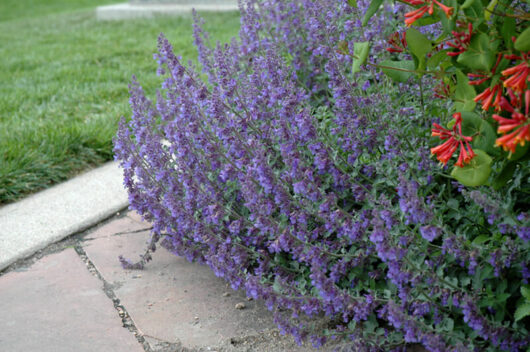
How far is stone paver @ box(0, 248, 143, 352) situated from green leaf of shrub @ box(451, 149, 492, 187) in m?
1.25

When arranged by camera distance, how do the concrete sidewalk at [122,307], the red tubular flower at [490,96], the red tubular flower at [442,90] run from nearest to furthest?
the red tubular flower at [490,96]
the red tubular flower at [442,90]
the concrete sidewalk at [122,307]

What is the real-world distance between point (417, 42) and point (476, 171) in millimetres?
360

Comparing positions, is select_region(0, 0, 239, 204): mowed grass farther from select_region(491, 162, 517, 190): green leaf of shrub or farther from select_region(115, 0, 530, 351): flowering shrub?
select_region(491, 162, 517, 190): green leaf of shrub

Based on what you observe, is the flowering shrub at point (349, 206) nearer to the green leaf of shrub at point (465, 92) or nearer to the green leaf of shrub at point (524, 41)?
the green leaf of shrub at point (465, 92)

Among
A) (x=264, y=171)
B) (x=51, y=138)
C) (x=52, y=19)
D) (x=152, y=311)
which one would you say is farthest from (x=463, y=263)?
(x=52, y=19)

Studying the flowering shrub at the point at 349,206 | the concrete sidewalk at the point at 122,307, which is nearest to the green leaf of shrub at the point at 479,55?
the flowering shrub at the point at 349,206

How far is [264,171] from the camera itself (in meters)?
2.05

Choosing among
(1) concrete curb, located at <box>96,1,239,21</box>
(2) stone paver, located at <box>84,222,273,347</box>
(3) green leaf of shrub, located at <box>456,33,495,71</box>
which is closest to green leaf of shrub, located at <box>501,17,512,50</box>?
(3) green leaf of shrub, located at <box>456,33,495,71</box>

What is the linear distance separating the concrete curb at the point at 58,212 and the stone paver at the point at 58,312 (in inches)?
8.1

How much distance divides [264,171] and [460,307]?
2.39 ft

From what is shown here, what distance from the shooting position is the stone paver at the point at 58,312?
2.21 metres

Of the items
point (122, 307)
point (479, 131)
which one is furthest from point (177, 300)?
Answer: point (479, 131)

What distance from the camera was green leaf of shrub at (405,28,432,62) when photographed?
1602 millimetres

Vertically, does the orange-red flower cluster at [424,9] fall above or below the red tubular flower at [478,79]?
above
